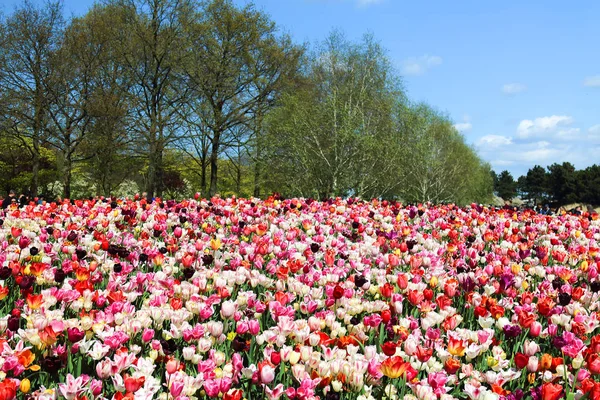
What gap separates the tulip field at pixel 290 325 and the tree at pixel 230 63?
24.0m

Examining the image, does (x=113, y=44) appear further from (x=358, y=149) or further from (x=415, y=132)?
(x=415, y=132)

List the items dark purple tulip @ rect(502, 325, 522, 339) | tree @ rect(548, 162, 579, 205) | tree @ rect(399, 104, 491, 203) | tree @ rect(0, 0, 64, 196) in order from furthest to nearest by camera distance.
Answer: tree @ rect(548, 162, 579, 205), tree @ rect(399, 104, 491, 203), tree @ rect(0, 0, 64, 196), dark purple tulip @ rect(502, 325, 522, 339)

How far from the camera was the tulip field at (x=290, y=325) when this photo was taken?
2.59 m

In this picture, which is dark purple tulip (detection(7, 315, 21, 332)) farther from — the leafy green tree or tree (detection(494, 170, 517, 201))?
tree (detection(494, 170, 517, 201))

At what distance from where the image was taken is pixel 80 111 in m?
28.5

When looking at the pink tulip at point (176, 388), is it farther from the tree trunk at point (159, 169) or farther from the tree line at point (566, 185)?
the tree line at point (566, 185)

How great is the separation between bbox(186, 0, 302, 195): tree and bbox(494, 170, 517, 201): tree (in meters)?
99.6

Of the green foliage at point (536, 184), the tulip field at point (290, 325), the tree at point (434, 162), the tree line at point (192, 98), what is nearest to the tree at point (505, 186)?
the green foliage at point (536, 184)

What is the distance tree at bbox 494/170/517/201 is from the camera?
121 meters

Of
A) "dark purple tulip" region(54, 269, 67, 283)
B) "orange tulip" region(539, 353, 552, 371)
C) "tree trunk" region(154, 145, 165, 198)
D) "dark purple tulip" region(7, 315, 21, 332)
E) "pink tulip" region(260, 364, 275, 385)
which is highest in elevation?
Result: "tree trunk" region(154, 145, 165, 198)

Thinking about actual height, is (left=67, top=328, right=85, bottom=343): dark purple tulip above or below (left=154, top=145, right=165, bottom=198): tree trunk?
below

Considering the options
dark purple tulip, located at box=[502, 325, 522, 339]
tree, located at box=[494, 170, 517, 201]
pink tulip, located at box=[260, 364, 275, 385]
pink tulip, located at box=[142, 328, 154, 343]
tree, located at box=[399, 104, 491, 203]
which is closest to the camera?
pink tulip, located at box=[260, 364, 275, 385]

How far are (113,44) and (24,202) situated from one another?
19.6 m

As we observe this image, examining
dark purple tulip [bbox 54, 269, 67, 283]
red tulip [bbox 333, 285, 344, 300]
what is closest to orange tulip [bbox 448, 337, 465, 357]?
red tulip [bbox 333, 285, 344, 300]
